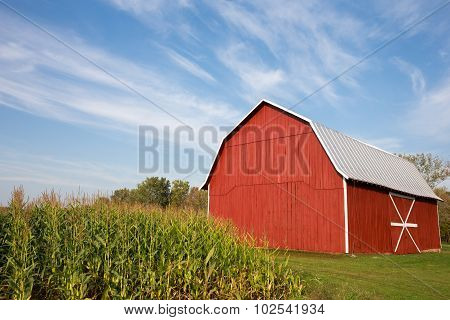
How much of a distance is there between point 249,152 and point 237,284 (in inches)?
598

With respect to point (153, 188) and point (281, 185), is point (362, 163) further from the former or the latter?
point (153, 188)

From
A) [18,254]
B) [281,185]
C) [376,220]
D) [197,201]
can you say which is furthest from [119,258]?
[376,220]

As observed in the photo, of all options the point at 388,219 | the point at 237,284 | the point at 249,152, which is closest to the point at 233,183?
the point at 249,152

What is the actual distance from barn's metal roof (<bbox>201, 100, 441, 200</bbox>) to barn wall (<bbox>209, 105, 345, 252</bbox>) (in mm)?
414

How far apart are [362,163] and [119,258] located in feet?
57.4

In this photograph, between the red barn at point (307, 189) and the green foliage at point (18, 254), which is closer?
the green foliage at point (18, 254)

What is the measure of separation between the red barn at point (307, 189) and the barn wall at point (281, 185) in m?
0.05

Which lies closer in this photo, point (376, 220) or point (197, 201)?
point (376, 220)

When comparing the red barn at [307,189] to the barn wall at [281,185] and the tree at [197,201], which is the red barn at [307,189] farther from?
the tree at [197,201]

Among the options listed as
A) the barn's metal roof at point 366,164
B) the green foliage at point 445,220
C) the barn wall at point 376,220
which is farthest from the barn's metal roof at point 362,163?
the green foliage at point 445,220

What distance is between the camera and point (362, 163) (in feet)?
70.4

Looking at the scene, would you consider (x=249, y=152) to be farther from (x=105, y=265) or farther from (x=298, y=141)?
(x=105, y=265)

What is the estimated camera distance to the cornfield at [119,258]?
247 inches

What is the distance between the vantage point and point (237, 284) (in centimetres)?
720
